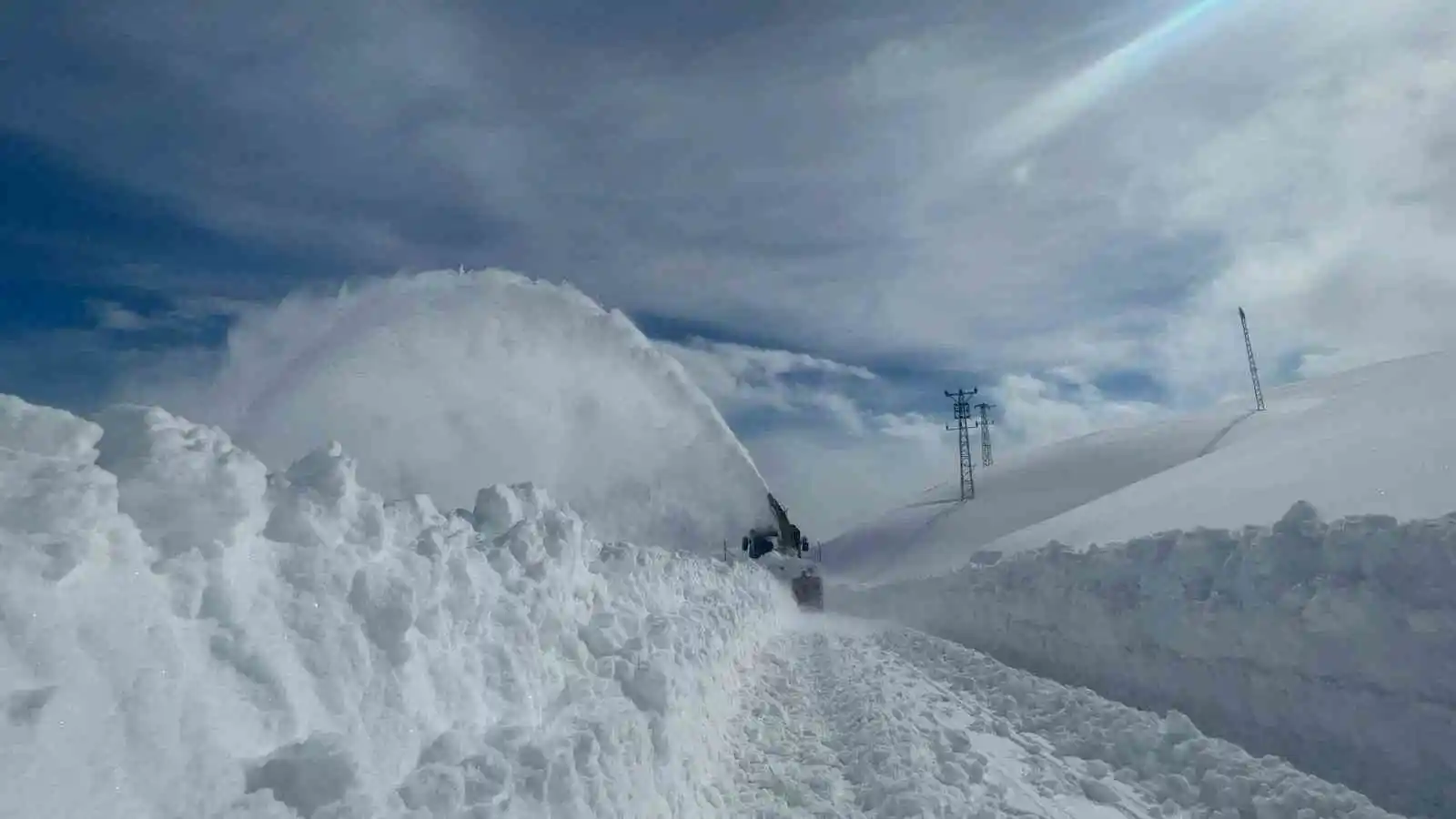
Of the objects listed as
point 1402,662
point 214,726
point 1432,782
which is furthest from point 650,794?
point 1402,662

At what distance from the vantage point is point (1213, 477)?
71.3 feet

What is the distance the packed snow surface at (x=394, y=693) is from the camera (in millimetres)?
3016

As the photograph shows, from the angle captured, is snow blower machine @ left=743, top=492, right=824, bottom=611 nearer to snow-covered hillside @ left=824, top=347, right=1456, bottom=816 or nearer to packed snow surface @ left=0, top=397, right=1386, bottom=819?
snow-covered hillside @ left=824, top=347, right=1456, bottom=816

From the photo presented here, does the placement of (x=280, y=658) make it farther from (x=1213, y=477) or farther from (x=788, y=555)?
(x=788, y=555)

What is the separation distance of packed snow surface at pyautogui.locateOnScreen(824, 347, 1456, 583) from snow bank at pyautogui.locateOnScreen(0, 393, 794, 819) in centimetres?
902

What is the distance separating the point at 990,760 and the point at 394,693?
4.84 meters

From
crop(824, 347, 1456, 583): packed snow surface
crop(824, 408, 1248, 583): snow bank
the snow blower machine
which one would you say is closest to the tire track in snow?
crop(824, 347, 1456, 583): packed snow surface

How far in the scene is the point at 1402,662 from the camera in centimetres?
654

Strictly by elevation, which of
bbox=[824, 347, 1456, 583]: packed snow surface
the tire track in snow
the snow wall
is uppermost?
bbox=[824, 347, 1456, 583]: packed snow surface

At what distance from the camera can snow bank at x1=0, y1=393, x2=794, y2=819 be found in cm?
291

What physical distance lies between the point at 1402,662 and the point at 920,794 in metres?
4.29

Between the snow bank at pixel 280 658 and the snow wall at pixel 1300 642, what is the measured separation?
16.9 feet

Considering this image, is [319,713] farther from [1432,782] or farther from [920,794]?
[1432,782]

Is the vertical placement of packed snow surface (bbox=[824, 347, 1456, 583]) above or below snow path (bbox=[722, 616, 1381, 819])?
above
